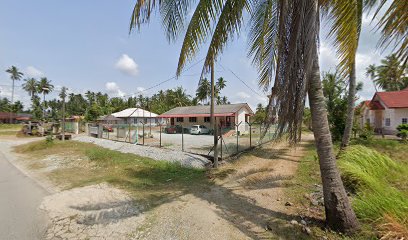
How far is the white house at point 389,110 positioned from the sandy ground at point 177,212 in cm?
2044

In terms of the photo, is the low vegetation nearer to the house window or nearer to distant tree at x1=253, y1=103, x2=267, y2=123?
distant tree at x1=253, y1=103, x2=267, y2=123

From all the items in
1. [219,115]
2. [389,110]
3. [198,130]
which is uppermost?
[389,110]

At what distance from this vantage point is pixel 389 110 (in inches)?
919

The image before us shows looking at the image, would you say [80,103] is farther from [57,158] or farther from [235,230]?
[235,230]

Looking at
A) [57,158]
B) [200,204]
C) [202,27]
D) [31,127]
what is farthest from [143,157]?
[31,127]

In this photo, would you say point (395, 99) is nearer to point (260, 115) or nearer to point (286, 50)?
point (260, 115)

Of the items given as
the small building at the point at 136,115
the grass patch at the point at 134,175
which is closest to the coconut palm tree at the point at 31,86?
the small building at the point at 136,115

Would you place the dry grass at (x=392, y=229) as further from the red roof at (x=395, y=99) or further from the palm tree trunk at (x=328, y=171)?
Result: the red roof at (x=395, y=99)

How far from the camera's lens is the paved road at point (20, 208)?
4.41 m

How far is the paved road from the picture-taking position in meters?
4.41

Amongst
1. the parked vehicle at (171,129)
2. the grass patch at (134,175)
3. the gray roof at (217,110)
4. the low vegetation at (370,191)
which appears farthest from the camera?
the parked vehicle at (171,129)

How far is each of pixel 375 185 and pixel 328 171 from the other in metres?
2.27

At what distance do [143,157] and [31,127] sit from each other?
2600 cm

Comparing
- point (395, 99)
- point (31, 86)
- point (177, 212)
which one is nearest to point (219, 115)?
point (395, 99)
